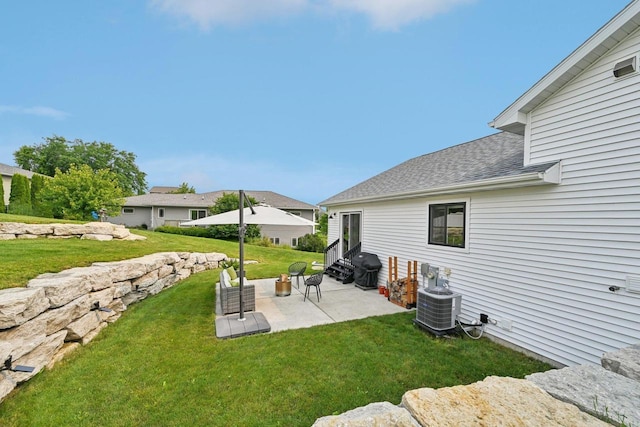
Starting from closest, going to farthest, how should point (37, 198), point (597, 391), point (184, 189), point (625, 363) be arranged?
point (597, 391)
point (625, 363)
point (37, 198)
point (184, 189)

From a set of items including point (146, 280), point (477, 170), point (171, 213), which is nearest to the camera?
point (477, 170)

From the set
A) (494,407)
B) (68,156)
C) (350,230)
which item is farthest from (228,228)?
(68,156)

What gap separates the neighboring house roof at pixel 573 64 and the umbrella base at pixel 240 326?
18.8 feet

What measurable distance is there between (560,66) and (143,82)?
57.0 feet

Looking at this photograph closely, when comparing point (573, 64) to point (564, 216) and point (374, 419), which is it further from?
point (374, 419)

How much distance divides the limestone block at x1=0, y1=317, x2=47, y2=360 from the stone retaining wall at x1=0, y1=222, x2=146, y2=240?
22.6 ft

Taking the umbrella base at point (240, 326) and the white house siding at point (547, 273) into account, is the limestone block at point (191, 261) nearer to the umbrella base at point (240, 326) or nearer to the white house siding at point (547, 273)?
the umbrella base at point (240, 326)

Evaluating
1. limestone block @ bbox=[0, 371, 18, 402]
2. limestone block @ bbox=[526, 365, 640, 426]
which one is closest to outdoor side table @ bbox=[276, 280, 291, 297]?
limestone block @ bbox=[0, 371, 18, 402]

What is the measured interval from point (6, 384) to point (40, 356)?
579mm

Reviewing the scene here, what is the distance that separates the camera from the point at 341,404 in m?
2.98

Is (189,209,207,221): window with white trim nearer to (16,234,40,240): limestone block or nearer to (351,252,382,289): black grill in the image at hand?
(16,234,40,240): limestone block

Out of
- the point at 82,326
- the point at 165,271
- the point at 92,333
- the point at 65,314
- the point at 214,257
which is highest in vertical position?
the point at 65,314

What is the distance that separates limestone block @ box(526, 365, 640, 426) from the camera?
156cm

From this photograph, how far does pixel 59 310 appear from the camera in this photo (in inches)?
151
